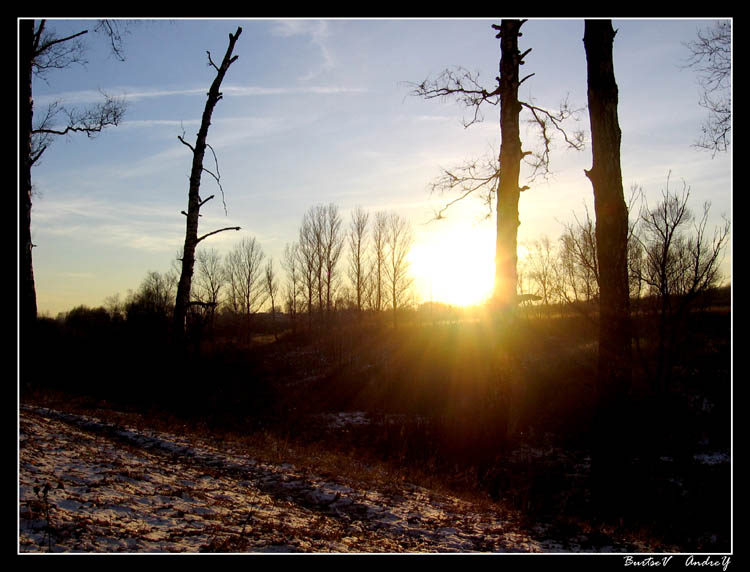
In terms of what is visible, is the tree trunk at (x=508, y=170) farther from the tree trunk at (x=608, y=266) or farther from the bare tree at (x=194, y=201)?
the bare tree at (x=194, y=201)

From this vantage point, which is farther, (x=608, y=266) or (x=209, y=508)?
(x=608, y=266)

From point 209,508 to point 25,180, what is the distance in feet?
22.5

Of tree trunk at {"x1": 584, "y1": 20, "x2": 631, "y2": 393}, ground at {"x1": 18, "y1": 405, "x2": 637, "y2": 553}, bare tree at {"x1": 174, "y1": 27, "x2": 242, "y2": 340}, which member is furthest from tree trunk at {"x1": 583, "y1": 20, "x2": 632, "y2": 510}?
bare tree at {"x1": 174, "y1": 27, "x2": 242, "y2": 340}

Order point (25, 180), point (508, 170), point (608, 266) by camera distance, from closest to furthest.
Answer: point (608, 266) → point (25, 180) → point (508, 170)

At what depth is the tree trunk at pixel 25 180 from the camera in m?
8.52

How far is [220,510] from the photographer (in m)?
5.02

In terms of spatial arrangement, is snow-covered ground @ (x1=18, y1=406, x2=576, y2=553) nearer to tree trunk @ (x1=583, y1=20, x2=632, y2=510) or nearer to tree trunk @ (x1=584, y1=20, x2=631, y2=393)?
tree trunk @ (x1=583, y1=20, x2=632, y2=510)

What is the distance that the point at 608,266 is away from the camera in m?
7.43

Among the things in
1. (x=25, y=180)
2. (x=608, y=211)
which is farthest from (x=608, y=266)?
(x=25, y=180)

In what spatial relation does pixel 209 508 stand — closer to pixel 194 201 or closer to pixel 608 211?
pixel 608 211

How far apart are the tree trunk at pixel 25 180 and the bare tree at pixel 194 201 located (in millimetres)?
3637

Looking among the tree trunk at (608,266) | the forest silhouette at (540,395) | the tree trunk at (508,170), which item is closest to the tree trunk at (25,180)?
the forest silhouette at (540,395)
